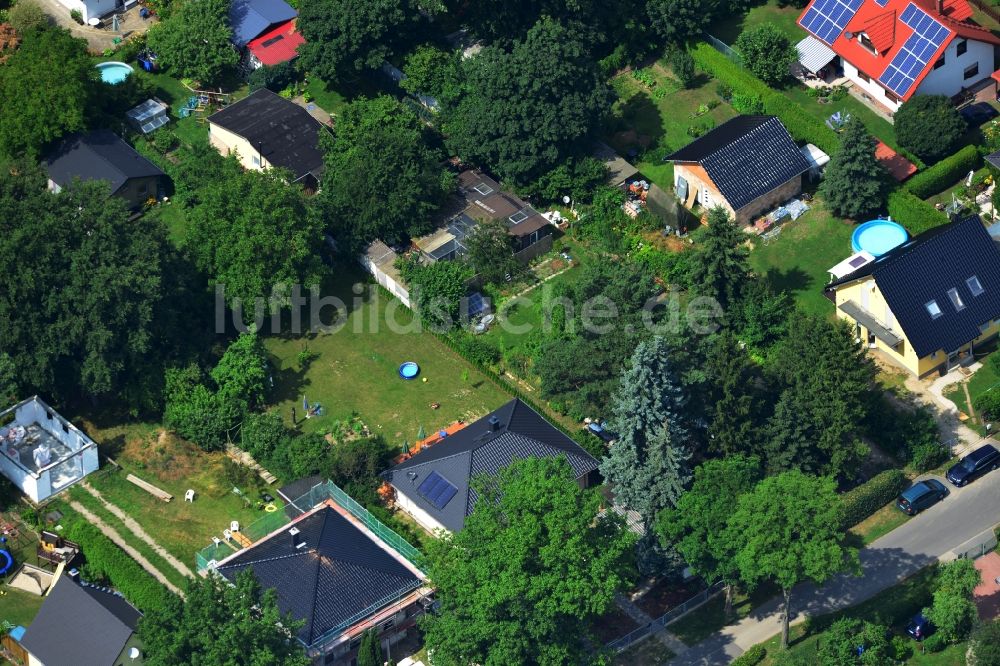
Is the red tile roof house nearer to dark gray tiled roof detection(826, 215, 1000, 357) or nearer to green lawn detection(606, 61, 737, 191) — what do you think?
green lawn detection(606, 61, 737, 191)

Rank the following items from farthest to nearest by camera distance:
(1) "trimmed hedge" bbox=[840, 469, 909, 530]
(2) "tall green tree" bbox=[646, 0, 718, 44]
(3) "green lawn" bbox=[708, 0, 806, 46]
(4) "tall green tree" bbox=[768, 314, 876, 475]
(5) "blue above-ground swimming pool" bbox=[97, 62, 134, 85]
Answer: (5) "blue above-ground swimming pool" bbox=[97, 62, 134, 85]
(3) "green lawn" bbox=[708, 0, 806, 46]
(2) "tall green tree" bbox=[646, 0, 718, 44]
(1) "trimmed hedge" bbox=[840, 469, 909, 530]
(4) "tall green tree" bbox=[768, 314, 876, 475]

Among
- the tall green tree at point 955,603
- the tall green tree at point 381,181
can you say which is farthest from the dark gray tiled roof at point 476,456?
the tall green tree at point 955,603

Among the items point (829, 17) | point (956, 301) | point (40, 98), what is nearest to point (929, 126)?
point (829, 17)

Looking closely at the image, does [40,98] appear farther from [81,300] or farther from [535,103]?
[535,103]

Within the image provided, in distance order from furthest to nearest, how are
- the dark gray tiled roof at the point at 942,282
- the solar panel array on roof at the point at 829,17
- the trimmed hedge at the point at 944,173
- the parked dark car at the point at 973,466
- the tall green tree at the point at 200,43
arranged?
1. the tall green tree at the point at 200,43
2. the solar panel array on roof at the point at 829,17
3. the trimmed hedge at the point at 944,173
4. the dark gray tiled roof at the point at 942,282
5. the parked dark car at the point at 973,466

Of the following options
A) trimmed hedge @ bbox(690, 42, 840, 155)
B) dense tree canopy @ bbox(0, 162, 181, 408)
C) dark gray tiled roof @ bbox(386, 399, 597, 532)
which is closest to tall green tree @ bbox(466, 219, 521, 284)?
dark gray tiled roof @ bbox(386, 399, 597, 532)

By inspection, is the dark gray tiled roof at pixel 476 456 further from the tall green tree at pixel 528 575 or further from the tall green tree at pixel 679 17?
the tall green tree at pixel 679 17

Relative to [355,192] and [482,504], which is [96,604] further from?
[355,192]
